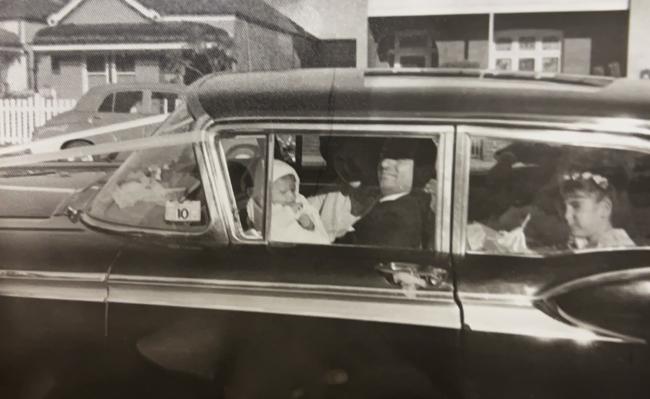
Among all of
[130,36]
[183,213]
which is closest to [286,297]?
[183,213]

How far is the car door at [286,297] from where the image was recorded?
1117mm

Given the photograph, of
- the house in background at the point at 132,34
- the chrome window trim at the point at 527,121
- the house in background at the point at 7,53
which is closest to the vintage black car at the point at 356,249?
the chrome window trim at the point at 527,121

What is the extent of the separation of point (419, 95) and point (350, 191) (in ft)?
0.72

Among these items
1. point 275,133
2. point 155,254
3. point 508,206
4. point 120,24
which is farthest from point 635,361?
point 120,24

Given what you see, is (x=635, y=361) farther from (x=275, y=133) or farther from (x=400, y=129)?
(x=275, y=133)

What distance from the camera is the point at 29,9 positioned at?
1.34m

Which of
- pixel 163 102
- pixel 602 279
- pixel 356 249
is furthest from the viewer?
pixel 163 102

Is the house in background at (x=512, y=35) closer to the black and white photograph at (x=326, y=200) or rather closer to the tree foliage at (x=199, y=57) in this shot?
the black and white photograph at (x=326, y=200)

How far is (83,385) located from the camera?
1261 mm

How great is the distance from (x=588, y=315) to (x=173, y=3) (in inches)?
39.9

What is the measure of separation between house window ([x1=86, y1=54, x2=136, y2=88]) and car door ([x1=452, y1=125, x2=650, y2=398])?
69 centimetres

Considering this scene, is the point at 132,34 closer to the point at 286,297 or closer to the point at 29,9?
the point at 29,9

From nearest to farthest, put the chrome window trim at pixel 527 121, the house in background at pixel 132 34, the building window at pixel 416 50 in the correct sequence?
the chrome window trim at pixel 527 121
the building window at pixel 416 50
the house in background at pixel 132 34

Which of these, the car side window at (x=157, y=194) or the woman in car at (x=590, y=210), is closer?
the woman in car at (x=590, y=210)
